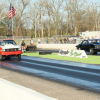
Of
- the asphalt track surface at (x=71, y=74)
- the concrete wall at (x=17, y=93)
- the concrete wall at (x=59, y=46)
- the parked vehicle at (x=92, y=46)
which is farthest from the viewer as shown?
the concrete wall at (x=59, y=46)

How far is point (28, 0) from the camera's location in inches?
3024

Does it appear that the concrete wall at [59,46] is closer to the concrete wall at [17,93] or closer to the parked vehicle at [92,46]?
the parked vehicle at [92,46]

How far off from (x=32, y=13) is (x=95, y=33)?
2757 cm

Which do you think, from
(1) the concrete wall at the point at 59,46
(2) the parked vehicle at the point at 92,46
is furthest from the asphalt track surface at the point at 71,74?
(1) the concrete wall at the point at 59,46

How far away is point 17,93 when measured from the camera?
3.90 metres

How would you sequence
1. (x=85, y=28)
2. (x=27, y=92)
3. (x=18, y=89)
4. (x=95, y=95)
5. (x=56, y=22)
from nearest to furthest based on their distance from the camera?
(x=27, y=92)
(x=18, y=89)
(x=95, y=95)
(x=56, y=22)
(x=85, y=28)

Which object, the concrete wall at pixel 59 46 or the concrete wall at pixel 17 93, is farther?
the concrete wall at pixel 59 46

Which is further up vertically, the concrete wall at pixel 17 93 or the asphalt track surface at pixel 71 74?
the concrete wall at pixel 17 93

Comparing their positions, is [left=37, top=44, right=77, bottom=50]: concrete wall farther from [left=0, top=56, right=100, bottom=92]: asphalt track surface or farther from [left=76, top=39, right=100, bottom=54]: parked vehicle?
[left=0, top=56, right=100, bottom=92]: asphalt track surface

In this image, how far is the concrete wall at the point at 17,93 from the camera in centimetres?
342

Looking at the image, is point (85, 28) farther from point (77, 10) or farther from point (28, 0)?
point (28, 0)

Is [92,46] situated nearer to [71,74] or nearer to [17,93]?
[71,74]

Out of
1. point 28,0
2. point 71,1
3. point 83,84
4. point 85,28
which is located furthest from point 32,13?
point 83,84

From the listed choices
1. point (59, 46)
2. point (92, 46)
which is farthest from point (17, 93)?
point (59, 46)
